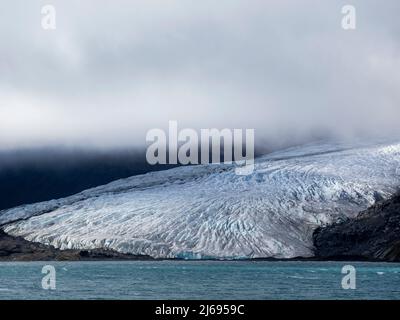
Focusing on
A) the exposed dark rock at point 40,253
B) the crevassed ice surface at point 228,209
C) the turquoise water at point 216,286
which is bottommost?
the turquoise water at point 216,286

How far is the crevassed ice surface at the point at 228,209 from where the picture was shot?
4951 inches

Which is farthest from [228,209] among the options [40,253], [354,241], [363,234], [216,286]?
[216,286]

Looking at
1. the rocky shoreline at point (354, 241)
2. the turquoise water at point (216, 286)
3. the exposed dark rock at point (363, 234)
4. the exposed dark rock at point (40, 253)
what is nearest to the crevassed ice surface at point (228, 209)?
the exposed dark rock at point (40, 253)

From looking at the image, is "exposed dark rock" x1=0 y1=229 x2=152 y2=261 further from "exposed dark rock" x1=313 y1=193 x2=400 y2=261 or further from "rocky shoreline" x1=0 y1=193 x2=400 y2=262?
"exposed dark rock" x1=313 y1=193 x2=400 y2=261

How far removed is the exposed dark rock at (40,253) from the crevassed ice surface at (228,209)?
1216 mm

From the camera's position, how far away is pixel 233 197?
132m

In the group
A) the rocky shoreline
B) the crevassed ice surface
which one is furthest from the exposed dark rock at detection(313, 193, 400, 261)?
the crevassed ice surface

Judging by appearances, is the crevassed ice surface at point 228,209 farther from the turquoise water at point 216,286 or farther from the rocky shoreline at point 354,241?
the turquoise water at point 216,286

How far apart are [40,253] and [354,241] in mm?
53783

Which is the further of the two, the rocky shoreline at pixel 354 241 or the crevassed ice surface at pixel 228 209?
the rocky shoreline at pixel 354 241

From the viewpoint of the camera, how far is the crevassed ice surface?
413 ft
